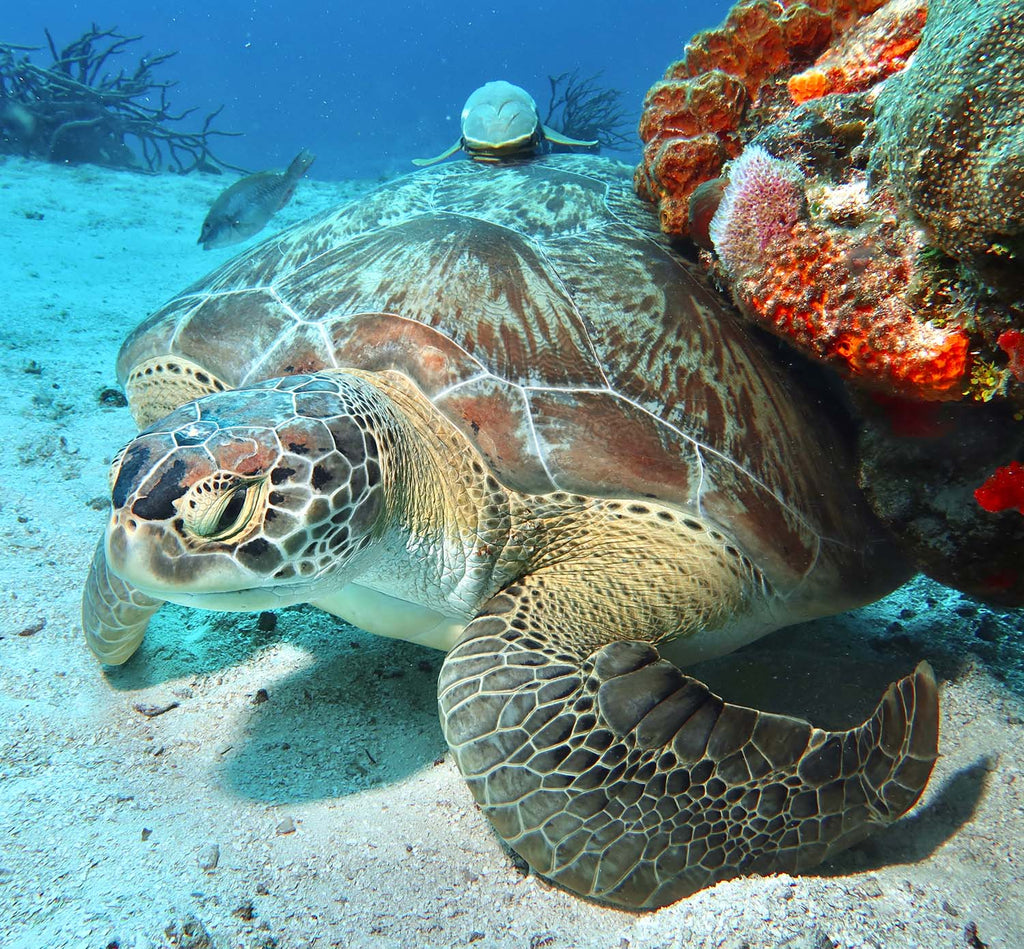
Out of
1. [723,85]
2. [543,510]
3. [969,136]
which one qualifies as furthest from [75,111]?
[969,136]

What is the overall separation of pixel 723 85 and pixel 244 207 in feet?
19.0

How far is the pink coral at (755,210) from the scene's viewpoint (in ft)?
5.62

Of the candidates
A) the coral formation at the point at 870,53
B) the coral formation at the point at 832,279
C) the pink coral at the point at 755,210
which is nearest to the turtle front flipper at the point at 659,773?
the coral formation at the point at 832,279

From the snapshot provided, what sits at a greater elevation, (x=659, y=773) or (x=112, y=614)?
(x=659, y=773)

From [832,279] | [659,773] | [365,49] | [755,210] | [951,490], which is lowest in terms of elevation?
[659,773]

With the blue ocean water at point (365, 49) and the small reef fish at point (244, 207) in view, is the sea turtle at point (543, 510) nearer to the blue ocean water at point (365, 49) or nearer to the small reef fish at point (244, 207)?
the small reef fish at point (244, 207)

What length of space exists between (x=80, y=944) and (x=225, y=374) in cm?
180

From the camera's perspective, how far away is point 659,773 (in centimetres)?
158

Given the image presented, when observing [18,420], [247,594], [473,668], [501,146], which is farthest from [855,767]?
[18,420]

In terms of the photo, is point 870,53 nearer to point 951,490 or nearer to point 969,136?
point 969,136

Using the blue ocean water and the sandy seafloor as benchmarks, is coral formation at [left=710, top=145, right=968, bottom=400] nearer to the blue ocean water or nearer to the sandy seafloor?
the sandy seafloor

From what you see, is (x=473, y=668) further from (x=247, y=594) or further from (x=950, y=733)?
(x=950, y=733)

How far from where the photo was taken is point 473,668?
174 centimetres

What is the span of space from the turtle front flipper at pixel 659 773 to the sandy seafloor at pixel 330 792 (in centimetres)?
10
